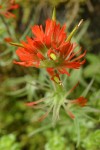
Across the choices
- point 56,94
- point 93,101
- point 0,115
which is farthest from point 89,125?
point 0,115

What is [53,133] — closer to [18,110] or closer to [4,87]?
[18,110]

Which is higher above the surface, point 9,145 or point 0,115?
point 0,115

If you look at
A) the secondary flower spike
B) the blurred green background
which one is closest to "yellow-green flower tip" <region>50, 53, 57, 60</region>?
the secondary flower spike

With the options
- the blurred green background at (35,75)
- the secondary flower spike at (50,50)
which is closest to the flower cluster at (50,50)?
the secondary flower spike at (50,50)

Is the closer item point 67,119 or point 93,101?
point 93,101

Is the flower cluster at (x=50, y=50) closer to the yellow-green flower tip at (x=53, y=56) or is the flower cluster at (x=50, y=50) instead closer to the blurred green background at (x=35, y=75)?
the yellow-green flower tip at (x=53, y=56)

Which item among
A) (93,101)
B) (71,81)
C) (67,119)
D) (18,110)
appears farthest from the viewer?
(18,110)

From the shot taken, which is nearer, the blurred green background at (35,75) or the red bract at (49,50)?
the red bract at (49,50)

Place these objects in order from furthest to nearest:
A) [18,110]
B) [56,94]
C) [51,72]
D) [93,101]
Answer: [18,110]
[93,101]
[56,94]
[51,72]
